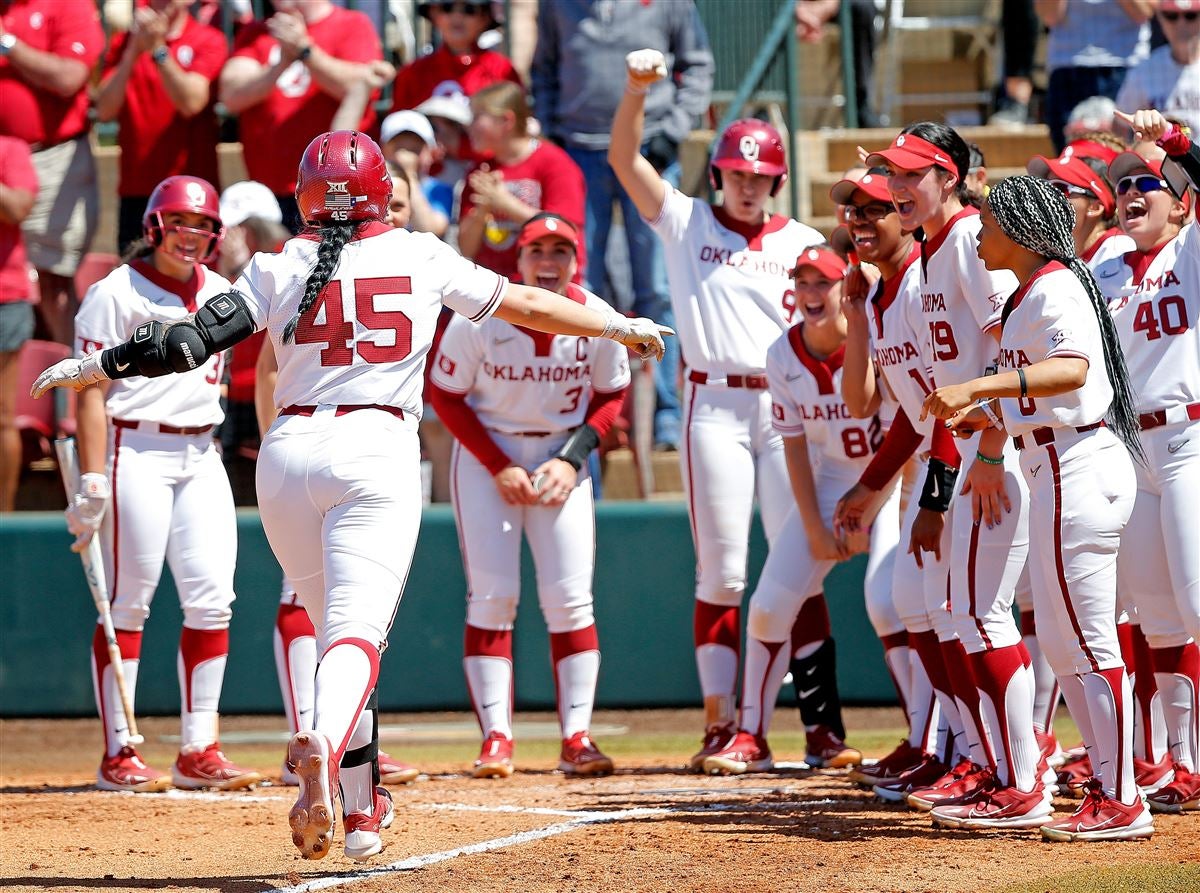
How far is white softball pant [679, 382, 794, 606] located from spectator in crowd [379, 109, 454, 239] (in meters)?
2.94

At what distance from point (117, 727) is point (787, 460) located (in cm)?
301

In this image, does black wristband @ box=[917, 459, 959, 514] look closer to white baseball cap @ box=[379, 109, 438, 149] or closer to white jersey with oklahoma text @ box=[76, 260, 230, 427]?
white jersey with oklahoma text @ box=[76, 260, 230, 427]

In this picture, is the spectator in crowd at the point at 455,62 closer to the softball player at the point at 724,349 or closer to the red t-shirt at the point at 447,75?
the red t-shirt at the point at 447,75

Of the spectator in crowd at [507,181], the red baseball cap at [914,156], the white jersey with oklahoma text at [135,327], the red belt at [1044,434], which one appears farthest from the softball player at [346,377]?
the spectator in crowd at [507,181]

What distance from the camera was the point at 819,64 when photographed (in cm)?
1366

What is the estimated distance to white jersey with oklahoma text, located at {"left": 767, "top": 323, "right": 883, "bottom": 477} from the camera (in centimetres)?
687

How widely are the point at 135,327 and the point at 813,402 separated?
2.81 meters

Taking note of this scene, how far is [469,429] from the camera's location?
719 cm

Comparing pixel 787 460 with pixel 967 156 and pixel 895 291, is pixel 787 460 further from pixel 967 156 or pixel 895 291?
pixel 967 156

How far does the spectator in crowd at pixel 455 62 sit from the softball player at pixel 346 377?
18.7 feet

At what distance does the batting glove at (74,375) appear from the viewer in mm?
4793

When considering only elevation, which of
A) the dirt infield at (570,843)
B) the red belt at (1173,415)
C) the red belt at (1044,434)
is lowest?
the dirt infield at (570,843)

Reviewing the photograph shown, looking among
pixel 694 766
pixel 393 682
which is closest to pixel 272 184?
pixel 393 682

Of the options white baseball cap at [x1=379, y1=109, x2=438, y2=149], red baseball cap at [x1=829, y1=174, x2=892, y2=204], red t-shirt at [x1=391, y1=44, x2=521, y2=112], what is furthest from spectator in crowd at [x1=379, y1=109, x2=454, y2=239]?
red baseball cap at [x1=829, y1=174, x2=892, y2=204]
